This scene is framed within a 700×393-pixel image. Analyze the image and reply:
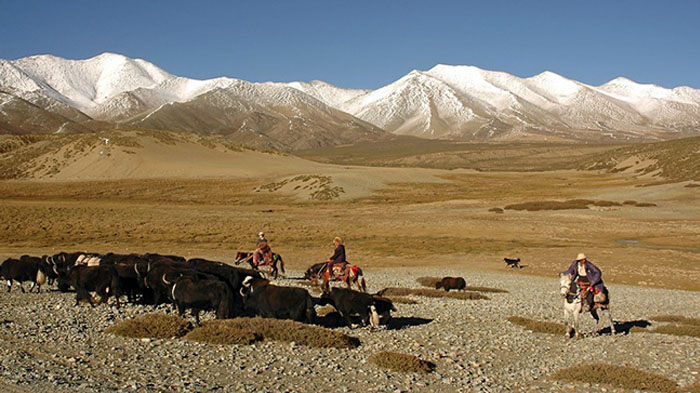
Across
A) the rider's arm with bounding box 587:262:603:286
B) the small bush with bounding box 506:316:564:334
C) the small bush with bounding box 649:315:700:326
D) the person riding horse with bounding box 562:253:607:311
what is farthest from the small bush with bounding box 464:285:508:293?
the rider's arm with bounding box 587:262:603:286

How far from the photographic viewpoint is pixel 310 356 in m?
13.2

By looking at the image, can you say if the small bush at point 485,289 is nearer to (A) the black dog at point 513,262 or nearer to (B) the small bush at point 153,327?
(A) the black dog at point 513,262

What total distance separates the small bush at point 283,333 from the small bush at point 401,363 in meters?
1.36

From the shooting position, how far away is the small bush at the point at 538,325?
16734 mm

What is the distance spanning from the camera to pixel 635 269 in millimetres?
32656

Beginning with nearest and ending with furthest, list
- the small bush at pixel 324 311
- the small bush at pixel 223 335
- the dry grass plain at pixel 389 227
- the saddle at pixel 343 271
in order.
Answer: the small bush at pixel 223 335
the small bush at pixel 324 311
the saddle at pixel 343 271
the dry grass plain at pixel 389 227

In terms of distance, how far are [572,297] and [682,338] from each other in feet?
11.8

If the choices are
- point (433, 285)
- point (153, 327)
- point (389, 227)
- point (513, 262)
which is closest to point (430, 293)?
point (433, 285)

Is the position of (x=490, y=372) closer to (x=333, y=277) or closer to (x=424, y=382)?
(x=424, y=382)

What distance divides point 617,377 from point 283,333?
7563 mm

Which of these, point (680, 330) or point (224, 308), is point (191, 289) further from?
point (680, 330)

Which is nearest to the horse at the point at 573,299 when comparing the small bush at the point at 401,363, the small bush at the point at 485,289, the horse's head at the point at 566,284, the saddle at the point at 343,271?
the horse's head at the point at 566,284

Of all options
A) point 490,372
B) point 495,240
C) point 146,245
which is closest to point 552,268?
point 495,240

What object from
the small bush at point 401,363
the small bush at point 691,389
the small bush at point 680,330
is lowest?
the small bush at point 680,330
